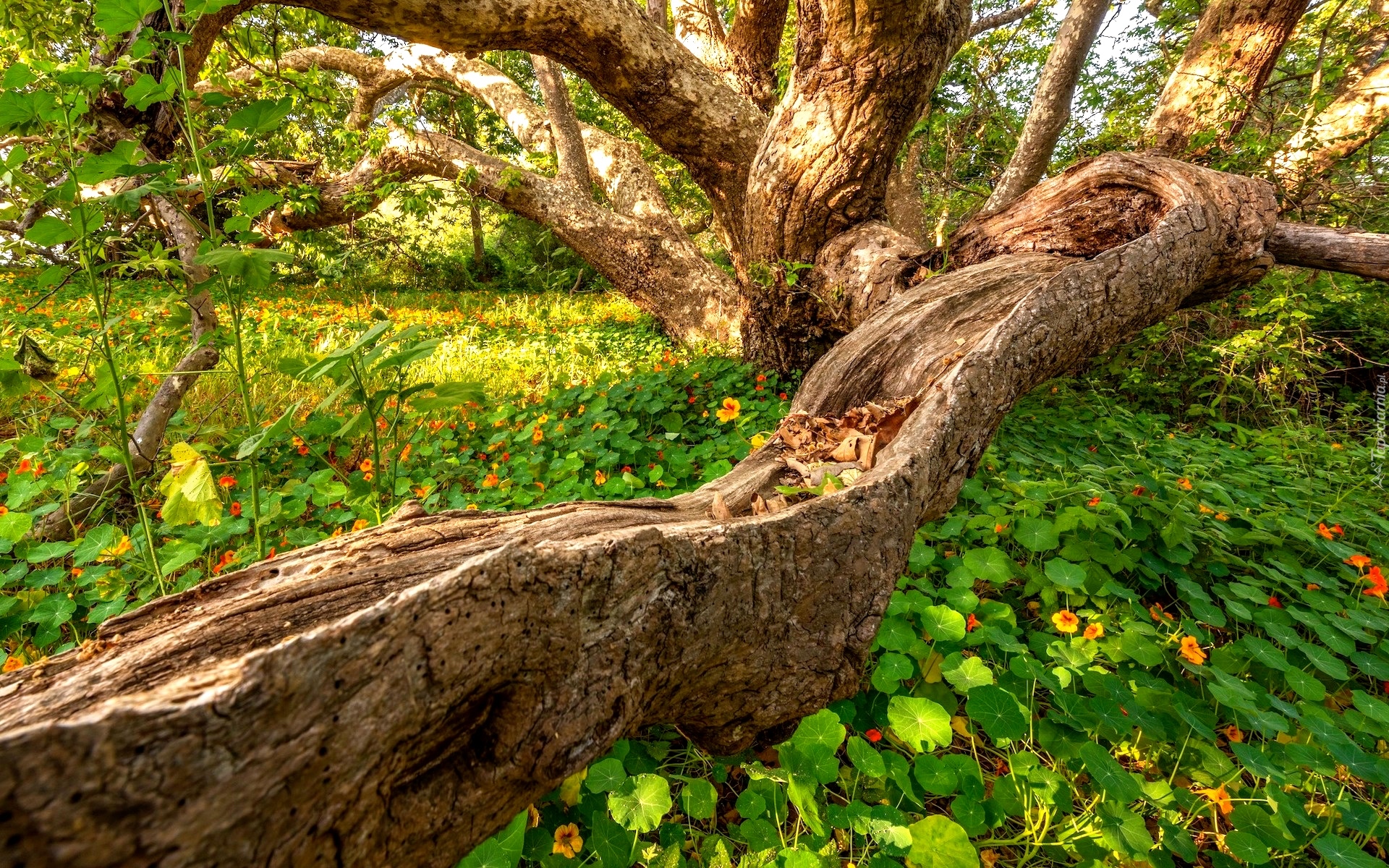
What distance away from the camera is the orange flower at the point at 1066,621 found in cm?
173

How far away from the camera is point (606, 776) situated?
1.35 metres

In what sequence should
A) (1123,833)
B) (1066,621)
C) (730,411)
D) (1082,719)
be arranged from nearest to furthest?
1. (1123,833)
2. (1082,719)
3. (1066,621)
4. (730,411)

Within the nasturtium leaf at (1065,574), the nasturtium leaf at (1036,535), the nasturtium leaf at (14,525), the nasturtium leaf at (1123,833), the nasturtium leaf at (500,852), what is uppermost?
the nasturtium leaf at (14,525)

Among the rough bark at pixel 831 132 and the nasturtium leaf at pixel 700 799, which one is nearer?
the nasturtium leaf at pixel 700 799

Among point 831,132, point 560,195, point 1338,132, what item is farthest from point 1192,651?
point 560,195

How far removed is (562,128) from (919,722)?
21.0ft

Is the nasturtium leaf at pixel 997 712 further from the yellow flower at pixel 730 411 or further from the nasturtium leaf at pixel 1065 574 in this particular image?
the yellow flower at pixel 730 411

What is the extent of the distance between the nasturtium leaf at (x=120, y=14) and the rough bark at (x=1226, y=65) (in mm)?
5807

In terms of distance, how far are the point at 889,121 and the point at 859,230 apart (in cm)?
61

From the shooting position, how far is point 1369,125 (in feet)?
12.6

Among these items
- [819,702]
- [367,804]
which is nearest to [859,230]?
[819,702]

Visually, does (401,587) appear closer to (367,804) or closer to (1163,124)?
(367,804)

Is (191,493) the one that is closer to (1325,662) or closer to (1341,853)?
(1341,853)

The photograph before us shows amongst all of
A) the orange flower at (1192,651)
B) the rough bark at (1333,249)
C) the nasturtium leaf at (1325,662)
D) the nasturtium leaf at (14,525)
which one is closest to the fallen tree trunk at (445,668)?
the orange flower at (1192,651)
